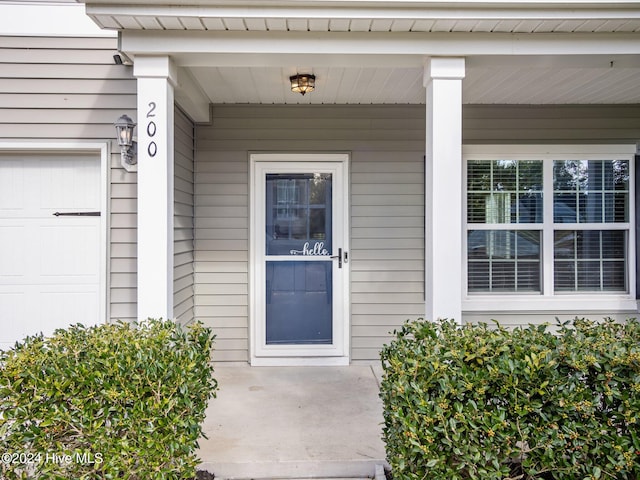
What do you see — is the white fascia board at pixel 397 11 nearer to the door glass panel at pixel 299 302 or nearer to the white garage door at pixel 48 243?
the white garage door at pixel 48 243

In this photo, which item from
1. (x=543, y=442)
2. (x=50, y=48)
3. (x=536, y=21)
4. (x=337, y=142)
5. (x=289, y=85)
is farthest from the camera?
(x=337, y=142)

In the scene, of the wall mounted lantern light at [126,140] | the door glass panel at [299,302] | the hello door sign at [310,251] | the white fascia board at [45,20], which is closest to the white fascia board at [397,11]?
the wall mounted lantern light at [126,140]

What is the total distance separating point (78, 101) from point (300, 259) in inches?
88.3

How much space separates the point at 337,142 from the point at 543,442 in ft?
9.79

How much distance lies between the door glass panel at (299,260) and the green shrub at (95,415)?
2146 mm

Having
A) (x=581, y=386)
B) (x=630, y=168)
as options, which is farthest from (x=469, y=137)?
(x=581, y=386)

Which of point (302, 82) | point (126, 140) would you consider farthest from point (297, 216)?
point (126, 140)

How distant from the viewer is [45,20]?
3.19 metres

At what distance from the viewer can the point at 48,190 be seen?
3314mm

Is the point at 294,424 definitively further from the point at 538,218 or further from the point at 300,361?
the point at 538,218

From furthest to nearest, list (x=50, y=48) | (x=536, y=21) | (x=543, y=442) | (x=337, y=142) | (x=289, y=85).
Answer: (x=337, y=142) → (x=289, y=85) → (x=50, y=48) → (x=536, y=21) → (x=543, y=442)

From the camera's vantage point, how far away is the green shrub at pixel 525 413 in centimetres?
185

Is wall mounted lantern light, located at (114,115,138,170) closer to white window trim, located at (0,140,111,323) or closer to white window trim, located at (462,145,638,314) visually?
white window trim, located at (0,140,111,323)

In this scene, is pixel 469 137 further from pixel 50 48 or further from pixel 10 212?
pixel 10 212
